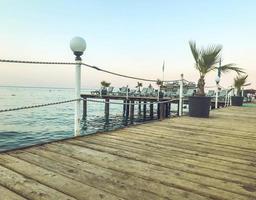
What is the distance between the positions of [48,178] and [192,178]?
1244mm

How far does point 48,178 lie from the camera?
2.12 meters

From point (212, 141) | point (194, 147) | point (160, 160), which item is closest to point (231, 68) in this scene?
point (212, 141)

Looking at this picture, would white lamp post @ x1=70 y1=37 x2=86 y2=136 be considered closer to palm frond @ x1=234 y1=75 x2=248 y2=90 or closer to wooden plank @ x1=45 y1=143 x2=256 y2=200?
wooden plank @ x1=45 y1=143 x2=256 y2=200

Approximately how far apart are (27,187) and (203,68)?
21.1ft

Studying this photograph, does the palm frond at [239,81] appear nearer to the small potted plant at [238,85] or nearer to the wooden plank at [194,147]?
the small potted plant at [238,85]

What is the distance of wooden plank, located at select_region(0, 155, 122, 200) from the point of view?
6.00ft

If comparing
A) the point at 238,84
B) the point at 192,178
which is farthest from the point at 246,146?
the point at 238,84

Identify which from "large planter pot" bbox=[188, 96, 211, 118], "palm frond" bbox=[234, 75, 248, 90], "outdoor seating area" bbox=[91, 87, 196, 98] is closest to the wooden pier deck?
"large planter pot" bbox=[188, 96, 211, 118]

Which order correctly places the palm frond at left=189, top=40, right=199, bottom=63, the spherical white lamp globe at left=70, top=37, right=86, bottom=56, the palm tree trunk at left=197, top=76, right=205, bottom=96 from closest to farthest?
the spherical white lamp globe at left=70, top=37, right=86, bottom=56 < the palm frond at left=189, top=40, right=199, bottom=63 < the palm tree trunk at left=197, top=76, right=205, bottom=96

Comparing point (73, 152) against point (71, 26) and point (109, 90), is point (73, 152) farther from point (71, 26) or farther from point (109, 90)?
point (109, 90)

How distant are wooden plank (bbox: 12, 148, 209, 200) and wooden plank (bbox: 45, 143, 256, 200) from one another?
10cm

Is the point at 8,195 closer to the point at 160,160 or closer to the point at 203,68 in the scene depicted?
the point at 160,160

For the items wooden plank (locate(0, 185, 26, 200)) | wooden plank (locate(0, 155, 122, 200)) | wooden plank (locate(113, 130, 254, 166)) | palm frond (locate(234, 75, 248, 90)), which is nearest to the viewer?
wooden plank (locate(0, 185, 26, 200))

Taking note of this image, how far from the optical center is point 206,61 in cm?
723
